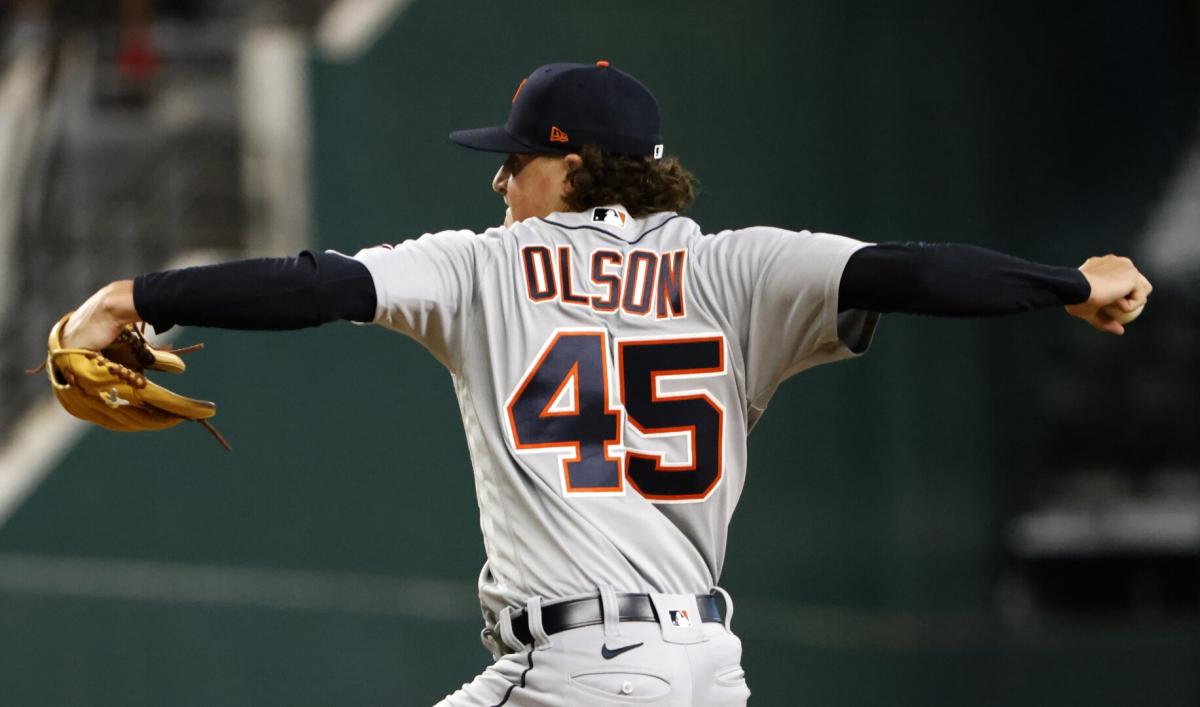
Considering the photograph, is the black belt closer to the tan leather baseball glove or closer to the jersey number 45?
the jersey number 45

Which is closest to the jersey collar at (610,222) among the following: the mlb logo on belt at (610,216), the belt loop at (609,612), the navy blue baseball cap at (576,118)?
the mlb logo on belt at (610,216)

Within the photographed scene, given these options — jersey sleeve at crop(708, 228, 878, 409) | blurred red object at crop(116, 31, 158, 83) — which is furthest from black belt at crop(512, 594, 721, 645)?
blurred red object at crop(116, 31, 158, 83)

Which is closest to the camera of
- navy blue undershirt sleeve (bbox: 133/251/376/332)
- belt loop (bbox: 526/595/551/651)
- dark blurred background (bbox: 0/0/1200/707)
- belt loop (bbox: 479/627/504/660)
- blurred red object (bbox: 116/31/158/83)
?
navy blue undershirt sleeve (bbox: 133/251/376/332)

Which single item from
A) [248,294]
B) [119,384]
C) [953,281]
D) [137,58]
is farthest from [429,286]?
[137,58]

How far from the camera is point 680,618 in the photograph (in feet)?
11.6

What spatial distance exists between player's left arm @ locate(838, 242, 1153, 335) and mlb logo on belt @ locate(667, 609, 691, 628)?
62cm

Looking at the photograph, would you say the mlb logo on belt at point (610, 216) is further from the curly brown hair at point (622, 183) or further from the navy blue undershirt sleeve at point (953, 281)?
the navy blue undershirt sleeve at point (953, 281)

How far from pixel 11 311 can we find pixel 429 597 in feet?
7.05

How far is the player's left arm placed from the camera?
3387mm

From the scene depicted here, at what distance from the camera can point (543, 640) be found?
3494 mm

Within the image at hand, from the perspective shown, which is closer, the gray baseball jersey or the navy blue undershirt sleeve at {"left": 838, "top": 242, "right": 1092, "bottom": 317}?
the navy blue undershirt sleeve at {"left": 838, "top": 242, "right": 1092, "bottom": 317}

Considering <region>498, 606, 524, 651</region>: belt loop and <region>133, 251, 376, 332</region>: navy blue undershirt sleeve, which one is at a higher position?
<region>133, 251, 376, 332</region>: navy blue undershirt sleeve

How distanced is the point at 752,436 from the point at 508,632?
599cm

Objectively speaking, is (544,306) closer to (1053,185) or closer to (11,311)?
(11,311)
